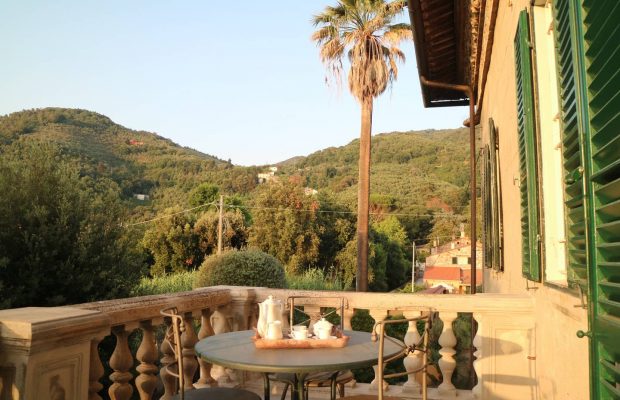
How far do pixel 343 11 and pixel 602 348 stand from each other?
17.1m

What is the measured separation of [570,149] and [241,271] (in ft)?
29.7

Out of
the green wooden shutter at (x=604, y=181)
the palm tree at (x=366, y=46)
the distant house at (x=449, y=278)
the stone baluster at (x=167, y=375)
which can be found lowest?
the distant house at (x=449, y=278)

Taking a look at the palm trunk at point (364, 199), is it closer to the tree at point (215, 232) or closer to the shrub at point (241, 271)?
the shrub at point (241, 271)

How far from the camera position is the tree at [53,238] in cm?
779

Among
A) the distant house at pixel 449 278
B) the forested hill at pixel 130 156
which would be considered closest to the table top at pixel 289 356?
the forested hill at pixel 130 156

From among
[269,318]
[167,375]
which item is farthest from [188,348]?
[269,318]

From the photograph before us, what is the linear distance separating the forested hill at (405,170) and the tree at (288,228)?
22.4ft

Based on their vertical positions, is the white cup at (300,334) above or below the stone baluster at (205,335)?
above

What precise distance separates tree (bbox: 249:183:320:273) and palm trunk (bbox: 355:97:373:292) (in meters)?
14.6

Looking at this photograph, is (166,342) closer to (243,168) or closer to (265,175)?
(265,175)

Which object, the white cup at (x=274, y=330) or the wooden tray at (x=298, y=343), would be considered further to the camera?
the white cup at (x=274, y=330)

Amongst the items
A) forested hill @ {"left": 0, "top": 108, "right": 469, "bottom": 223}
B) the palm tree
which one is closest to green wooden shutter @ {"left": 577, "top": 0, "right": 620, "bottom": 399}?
the palm tree

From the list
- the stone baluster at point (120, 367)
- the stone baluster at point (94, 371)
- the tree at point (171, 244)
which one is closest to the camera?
the stone baluster at point (94, 371)

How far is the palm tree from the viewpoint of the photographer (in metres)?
16.4
